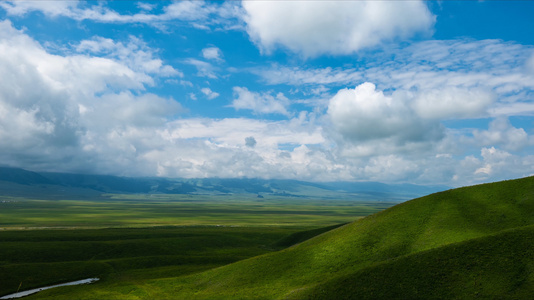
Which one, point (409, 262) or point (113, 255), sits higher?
point (409, 262)

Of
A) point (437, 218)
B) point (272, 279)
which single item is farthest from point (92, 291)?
point (437, 218)

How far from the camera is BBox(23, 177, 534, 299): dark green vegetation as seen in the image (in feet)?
133

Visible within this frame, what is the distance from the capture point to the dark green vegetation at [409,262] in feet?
133

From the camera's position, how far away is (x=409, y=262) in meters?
45.5

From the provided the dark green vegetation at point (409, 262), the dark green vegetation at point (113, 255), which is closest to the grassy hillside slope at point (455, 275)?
the dark green vegetation at point (409, 262)

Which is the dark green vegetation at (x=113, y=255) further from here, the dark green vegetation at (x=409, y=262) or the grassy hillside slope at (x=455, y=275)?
the grassy hillside slope at (x=455, y=275)

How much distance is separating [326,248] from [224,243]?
84.3 m

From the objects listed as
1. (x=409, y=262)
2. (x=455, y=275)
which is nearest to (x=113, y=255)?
(x=409, y=262)

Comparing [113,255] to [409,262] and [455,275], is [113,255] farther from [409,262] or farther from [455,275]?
[455,275]

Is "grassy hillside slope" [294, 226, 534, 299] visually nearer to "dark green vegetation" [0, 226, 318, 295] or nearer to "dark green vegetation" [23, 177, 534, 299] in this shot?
"dark green vegetation" [23, 177, 534, 299]

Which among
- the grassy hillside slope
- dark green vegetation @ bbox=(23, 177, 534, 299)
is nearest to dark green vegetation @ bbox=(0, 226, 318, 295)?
dark green vegetation @ bbox=(23, 177, 534, 299)

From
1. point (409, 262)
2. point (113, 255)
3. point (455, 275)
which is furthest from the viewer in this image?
point (113, 255)

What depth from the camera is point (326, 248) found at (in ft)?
219

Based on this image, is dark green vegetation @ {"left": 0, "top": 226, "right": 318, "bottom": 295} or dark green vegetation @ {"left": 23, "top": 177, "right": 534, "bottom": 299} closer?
dark green vegetation @ {"left": 23, "top": 177, "right": 534, "bottom": 299}
